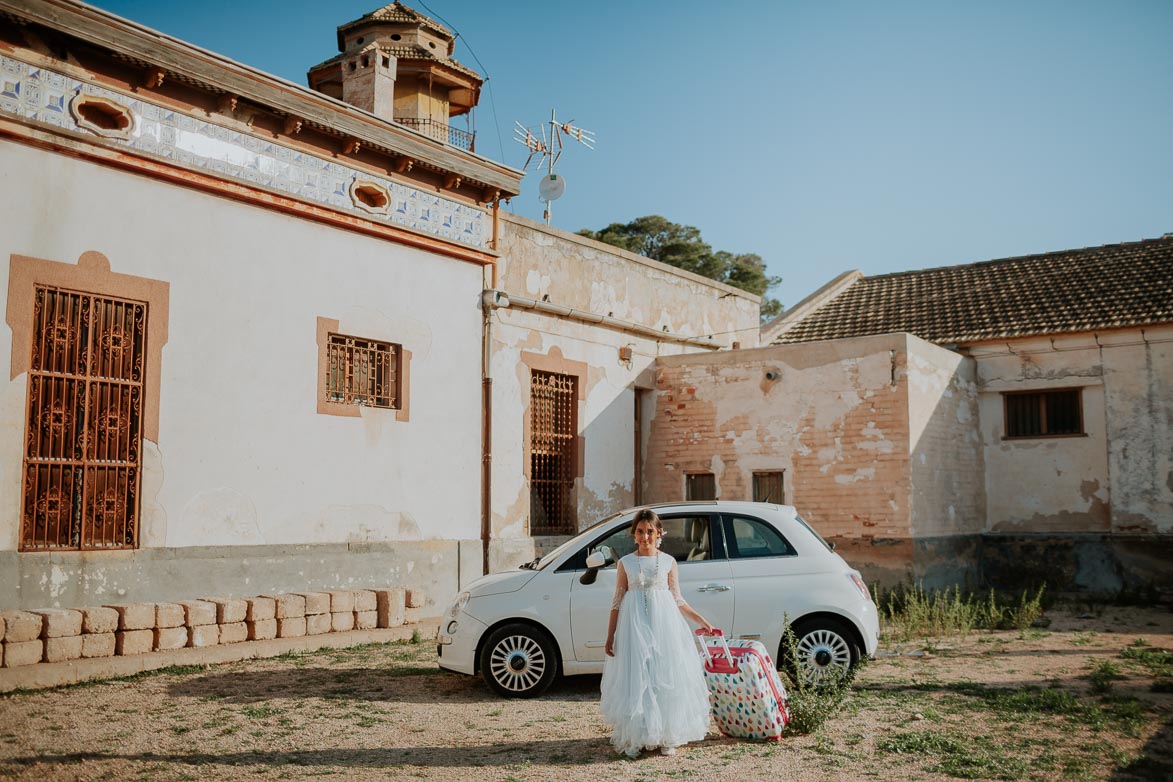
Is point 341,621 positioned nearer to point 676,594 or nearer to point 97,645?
point 97,645

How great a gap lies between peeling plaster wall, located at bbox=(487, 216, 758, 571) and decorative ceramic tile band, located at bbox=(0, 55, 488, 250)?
1174 millimetres

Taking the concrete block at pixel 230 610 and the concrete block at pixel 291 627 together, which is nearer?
the concrete block at pixel 230 610

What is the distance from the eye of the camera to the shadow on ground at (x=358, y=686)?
26.2ft

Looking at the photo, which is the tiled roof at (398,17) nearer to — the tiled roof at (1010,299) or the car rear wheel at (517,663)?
the tiled roof at (1010,299)

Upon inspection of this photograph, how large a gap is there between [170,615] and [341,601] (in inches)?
80.3

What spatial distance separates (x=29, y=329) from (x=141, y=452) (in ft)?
5.30

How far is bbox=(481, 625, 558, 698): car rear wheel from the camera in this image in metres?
7.95

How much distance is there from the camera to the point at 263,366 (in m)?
11.2

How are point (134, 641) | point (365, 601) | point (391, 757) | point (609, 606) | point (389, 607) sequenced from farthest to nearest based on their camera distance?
point (389, 607) → point (365, 601) → point (134, 641) → point (609, 606) → point (391, 757)

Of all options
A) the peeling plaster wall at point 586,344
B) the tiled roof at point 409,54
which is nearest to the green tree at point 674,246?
the tiled roof at point 409,54

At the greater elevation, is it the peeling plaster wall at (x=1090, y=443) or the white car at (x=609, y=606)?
the peeling plaster wall at (x=1090, y=443)

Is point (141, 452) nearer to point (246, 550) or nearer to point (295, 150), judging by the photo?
point (246, 550)

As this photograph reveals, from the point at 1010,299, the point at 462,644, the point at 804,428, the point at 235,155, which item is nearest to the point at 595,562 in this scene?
the point at 462,644

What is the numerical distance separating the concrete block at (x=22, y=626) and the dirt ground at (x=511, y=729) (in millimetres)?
594
